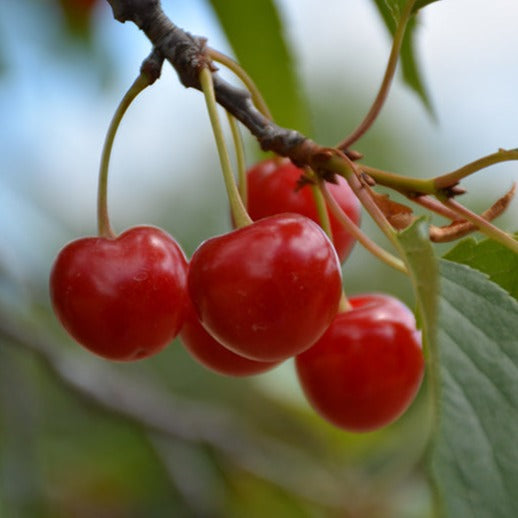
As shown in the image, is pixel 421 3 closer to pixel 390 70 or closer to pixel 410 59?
pixel 390 70

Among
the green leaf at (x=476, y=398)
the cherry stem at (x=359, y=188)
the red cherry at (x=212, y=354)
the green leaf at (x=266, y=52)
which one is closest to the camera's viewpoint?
the green leaf at (x=476, y=398)

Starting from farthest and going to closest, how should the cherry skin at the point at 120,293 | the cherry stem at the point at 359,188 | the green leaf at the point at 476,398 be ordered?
1. the cherry skin at the point at 120,293
2. the cherry stem at the point at 359,188
3. the green leaf at the point at 476,398

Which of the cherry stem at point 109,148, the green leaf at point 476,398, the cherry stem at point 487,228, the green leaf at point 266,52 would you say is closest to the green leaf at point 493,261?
the cherry stem at point 487,228

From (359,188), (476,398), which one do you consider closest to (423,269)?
(476,398)

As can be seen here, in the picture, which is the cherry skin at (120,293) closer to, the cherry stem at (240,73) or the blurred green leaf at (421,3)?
the cherry stem at (240,73)

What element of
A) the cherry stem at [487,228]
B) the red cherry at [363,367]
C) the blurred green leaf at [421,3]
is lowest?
the red cherry at [363,367]

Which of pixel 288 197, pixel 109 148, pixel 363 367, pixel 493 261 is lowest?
pixel 363 367

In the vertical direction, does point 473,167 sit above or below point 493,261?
above
